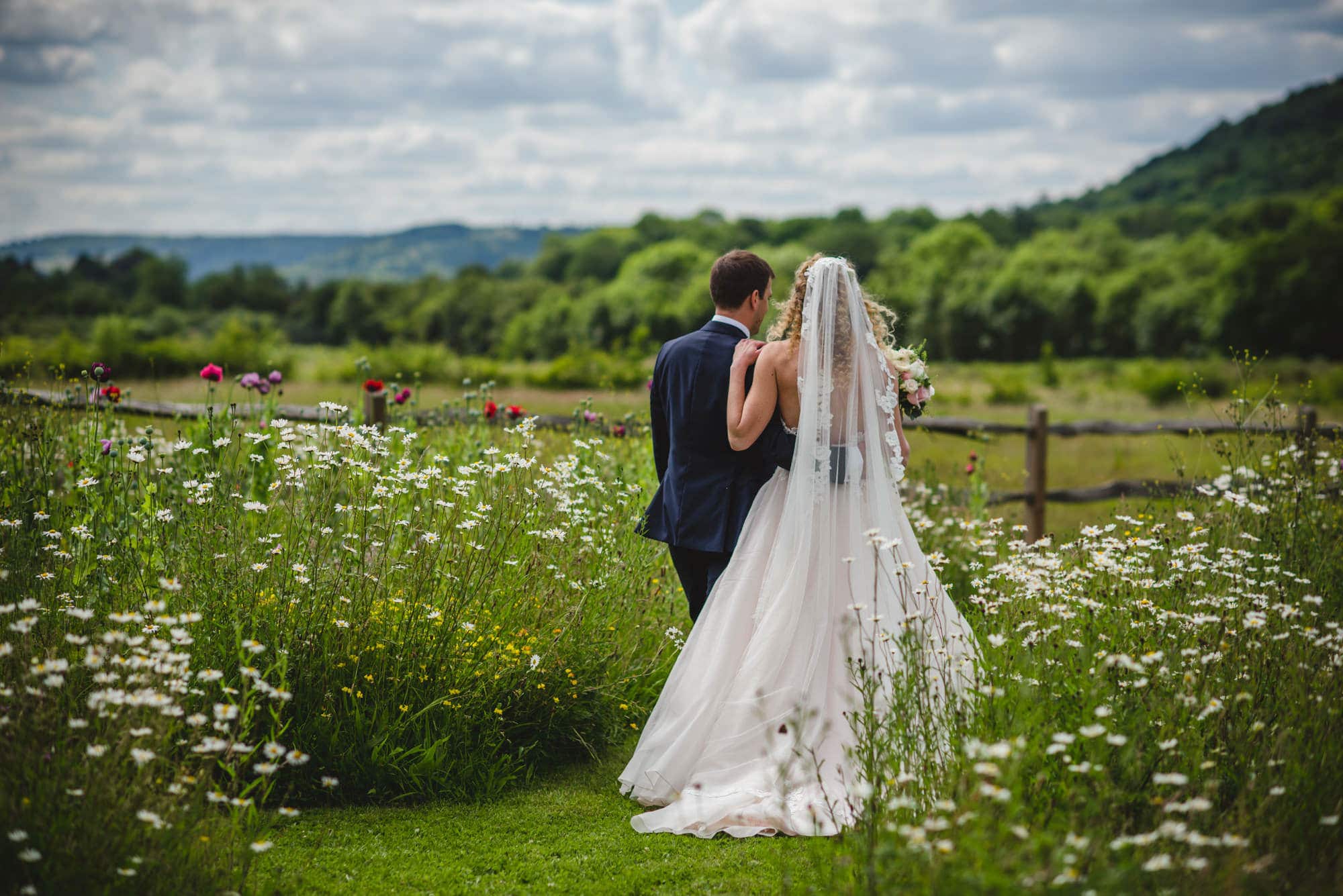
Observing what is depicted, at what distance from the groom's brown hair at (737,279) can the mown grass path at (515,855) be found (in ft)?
7.74

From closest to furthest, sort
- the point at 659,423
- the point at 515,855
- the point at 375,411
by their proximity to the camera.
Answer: the point at 515,855 → the point at 659,423 → the point at 375,411

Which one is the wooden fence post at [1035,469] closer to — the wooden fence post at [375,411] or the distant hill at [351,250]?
the wooden fence post at [375,411]

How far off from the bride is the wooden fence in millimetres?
2040

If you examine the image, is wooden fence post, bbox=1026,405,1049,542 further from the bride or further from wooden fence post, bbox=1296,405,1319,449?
the bride

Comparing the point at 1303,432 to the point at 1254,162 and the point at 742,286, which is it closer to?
the point at 742,286

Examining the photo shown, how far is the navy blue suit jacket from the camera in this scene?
4.61 metres

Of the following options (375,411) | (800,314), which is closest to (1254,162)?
(375,411)

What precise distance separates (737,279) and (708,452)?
837mm

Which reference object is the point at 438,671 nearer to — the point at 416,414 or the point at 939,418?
the point at 416,414

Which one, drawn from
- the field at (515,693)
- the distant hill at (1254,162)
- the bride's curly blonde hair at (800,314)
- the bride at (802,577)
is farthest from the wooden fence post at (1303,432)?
the distant hill at (1254,162)

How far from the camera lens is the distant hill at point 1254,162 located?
79.1 m

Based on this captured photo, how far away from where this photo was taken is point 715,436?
465 centimetres

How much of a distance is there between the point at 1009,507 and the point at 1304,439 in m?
3.79

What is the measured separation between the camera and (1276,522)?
17.2ft
